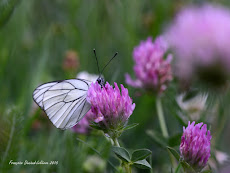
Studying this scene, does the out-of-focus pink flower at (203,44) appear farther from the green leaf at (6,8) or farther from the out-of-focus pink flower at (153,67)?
the green leaf at (6,8)

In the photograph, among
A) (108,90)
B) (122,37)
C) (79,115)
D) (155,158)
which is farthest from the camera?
(122,37)

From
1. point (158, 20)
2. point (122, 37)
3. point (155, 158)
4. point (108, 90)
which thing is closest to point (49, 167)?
point (108, 90)

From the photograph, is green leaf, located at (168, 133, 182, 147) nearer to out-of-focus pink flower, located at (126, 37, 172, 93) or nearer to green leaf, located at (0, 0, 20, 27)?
out-of-focus pink flower, located at (126, 37, 172, 93)

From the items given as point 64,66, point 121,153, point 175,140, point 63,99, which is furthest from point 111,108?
point 64,66

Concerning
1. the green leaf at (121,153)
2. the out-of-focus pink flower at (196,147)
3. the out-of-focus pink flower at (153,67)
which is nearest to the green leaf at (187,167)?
the out-of-focus pink flower at (196,147)

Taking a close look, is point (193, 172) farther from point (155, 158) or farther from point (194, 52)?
point (155, 158)

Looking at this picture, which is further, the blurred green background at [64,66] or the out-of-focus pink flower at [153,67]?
the out-of-focus pink flower at [153,67]

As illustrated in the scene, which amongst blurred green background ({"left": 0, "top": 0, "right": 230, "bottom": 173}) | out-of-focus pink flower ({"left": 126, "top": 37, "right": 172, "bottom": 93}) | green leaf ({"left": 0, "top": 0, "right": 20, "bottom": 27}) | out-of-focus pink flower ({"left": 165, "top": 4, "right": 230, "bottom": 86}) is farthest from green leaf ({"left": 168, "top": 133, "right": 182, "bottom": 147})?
green leaf ({"left": 0, "top": 0, "right": 20, "bottom": 27})

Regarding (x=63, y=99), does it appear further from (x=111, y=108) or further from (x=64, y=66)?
(x=64, y=66)
